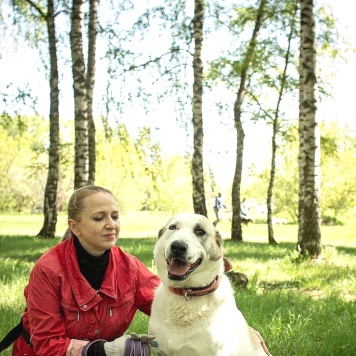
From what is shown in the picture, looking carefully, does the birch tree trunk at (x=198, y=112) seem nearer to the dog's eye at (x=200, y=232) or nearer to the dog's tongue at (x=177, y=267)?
the dog's eye at (x=200, y=232)

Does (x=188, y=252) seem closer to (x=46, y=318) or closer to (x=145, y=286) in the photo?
(x=145, y=286)

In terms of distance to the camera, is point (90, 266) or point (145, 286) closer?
point (90, 266)

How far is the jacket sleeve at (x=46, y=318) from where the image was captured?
2.87m

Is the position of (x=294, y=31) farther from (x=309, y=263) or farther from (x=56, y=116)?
(x=309, y=263)

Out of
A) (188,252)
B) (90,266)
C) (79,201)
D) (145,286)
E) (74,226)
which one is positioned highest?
(79,201)

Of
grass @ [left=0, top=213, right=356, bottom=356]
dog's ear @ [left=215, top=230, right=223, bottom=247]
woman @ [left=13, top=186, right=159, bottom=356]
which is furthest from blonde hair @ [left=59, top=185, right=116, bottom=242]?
grass @ [left=0, top=213, right=356, bottom=356]

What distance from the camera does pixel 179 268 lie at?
3045mm

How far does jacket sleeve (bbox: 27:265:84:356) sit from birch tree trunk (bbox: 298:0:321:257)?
7.51 meters

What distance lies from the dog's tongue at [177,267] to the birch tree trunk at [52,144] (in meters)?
12.3

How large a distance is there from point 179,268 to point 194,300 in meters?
0.24

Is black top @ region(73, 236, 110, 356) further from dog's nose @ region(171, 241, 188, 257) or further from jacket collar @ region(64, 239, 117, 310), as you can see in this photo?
dog's nose @ region(171, 241, 188, 257)

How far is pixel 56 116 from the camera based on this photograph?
15398 mm

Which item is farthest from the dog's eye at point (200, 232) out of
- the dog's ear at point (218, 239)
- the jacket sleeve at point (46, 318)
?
the jacket sleeve at point (46, 318)

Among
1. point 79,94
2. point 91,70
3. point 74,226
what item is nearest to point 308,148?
point 79,94
